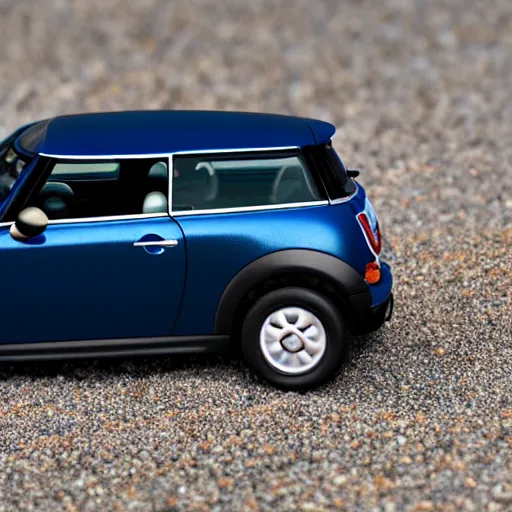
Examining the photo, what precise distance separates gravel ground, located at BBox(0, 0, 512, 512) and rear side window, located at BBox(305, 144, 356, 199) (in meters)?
1.14

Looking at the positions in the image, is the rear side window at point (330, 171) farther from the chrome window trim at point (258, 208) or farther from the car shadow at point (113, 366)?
the car shadow at point (113, 366)

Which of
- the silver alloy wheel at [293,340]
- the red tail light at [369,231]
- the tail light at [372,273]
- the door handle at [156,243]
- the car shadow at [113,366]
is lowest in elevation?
the car shadow at [113,366]

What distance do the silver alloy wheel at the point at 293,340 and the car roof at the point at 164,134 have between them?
1.00 meters

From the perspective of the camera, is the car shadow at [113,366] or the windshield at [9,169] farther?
the car shadow at [113,366]

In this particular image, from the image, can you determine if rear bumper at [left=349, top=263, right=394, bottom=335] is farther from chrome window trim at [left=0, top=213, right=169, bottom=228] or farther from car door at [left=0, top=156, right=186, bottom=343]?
chrome window trim at [left=0, top=213, right=169, bottom=228]

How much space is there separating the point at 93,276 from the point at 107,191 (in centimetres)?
52

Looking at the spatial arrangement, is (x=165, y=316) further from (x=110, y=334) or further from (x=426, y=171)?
(x=426, y=171)

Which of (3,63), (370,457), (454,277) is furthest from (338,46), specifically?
(370,457)

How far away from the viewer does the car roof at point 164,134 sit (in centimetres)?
550

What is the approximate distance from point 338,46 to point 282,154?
440 inches

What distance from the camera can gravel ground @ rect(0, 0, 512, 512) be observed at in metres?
4.66

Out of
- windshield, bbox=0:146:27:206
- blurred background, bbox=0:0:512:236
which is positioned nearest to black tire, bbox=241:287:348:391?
windshield, bbox=0:146:27:206

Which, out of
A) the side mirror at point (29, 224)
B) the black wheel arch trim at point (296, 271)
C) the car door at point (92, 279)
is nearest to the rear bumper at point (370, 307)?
the black wheel arch trim at point (296, 271)

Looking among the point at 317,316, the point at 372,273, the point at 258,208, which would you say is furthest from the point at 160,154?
the point at 372,273
